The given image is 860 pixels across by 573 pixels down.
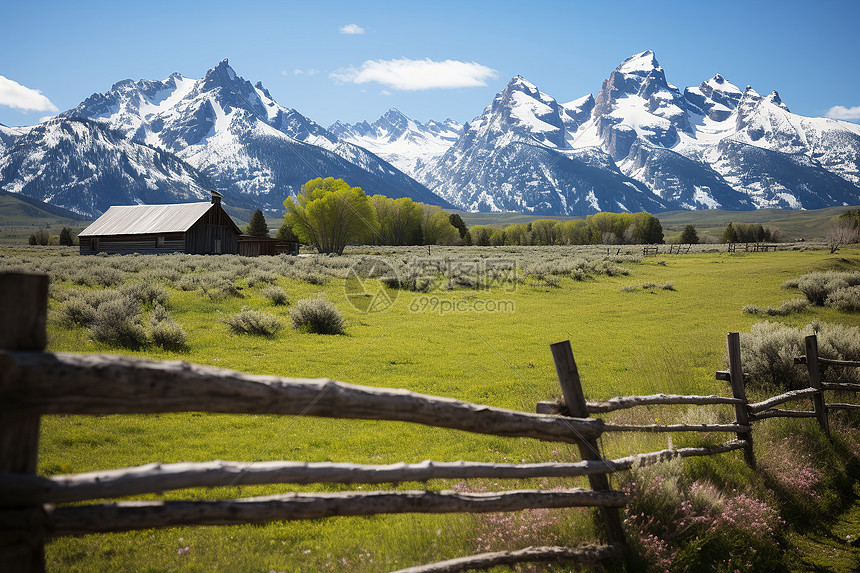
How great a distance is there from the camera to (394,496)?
126 inches

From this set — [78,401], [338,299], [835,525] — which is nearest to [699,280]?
[338,299]

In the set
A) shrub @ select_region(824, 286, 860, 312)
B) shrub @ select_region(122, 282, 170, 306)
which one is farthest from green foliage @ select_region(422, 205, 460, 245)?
shrub @ select_region(122, 282, 170, 306)

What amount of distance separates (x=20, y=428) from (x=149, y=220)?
52062 mm

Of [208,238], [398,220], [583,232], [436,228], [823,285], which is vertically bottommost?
[823,285]

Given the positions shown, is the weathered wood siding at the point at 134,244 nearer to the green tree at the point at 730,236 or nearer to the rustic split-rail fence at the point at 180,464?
the rustic split-rail fence at the point at 180,464

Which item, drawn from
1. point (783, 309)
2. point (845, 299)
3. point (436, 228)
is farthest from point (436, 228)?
point (845, 299)

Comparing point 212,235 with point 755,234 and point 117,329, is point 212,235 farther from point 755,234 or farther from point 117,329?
point 755,234

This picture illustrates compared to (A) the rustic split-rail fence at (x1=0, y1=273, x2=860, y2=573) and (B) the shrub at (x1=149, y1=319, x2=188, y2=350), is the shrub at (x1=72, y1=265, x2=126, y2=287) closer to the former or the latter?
(B) the shrub at (x1=149, y1=319, x2=188, y2=350)

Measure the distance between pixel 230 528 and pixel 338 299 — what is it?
17.1m

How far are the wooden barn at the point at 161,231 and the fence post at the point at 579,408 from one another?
1809 inches

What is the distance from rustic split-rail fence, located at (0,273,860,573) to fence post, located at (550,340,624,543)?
0.30 metres

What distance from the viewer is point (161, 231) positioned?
144 feet

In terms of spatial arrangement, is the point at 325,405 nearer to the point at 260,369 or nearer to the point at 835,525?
the point at 835,525

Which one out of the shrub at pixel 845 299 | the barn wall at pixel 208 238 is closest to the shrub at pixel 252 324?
the shrub at pixel 845 299
